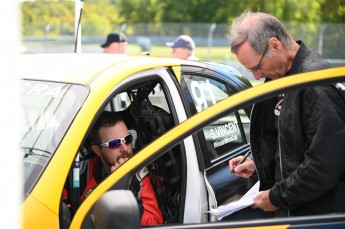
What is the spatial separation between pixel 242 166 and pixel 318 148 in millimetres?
819

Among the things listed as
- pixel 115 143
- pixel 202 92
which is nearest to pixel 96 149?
pixel 115 143

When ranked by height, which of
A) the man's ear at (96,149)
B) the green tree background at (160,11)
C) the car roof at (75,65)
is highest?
the green tree background at (160,11)

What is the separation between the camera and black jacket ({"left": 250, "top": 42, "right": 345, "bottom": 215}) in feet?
7.77

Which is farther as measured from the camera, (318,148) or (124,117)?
(124,117)

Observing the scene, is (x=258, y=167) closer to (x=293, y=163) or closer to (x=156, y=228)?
(x=293, y=163)

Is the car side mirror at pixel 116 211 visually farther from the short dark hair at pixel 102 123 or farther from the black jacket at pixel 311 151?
the short dark hair at pixel 102 123

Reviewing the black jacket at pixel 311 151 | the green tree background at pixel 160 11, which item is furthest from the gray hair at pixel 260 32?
the green tree background at pixel 160 11

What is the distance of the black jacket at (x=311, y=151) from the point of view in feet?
7.77

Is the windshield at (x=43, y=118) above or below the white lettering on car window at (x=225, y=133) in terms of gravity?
above

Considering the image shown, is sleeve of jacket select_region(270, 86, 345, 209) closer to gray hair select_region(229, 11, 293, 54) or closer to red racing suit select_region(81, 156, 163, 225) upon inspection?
gray hair select_region(229, 11, 293, 54)

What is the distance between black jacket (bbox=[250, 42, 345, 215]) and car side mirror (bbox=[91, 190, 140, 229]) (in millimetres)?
761

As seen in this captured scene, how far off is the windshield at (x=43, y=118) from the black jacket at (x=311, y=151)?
0.94 m

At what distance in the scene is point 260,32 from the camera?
9.28ft

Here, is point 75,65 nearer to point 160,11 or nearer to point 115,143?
point 115,143
